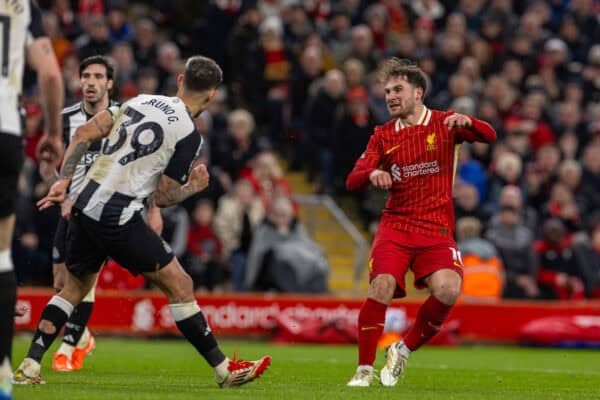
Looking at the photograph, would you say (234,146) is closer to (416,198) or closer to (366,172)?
(416,198)

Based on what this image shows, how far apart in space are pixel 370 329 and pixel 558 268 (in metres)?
10.6

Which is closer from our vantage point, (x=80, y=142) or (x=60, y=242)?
(x=80, y=142)

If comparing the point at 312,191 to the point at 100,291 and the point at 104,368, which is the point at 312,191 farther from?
the point at 104,368

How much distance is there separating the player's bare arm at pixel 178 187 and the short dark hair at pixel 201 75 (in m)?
0.56

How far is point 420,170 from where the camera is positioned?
1097 cm

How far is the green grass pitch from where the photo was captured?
31.0ft

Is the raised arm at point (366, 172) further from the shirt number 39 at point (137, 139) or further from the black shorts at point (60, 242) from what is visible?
the black shorts at point (60, 242)

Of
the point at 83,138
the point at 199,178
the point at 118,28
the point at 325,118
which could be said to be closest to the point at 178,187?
the point at 199,178

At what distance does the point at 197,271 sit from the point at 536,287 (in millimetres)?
5031

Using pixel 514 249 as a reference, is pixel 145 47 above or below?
above

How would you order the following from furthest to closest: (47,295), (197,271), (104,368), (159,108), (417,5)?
(417,5) < (197,271) < (47,295) < (104,368) < (159,108)

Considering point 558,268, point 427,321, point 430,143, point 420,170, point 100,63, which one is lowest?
point 558,268

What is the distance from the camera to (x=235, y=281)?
781 inches

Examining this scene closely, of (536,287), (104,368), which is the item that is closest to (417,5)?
(536,287)
